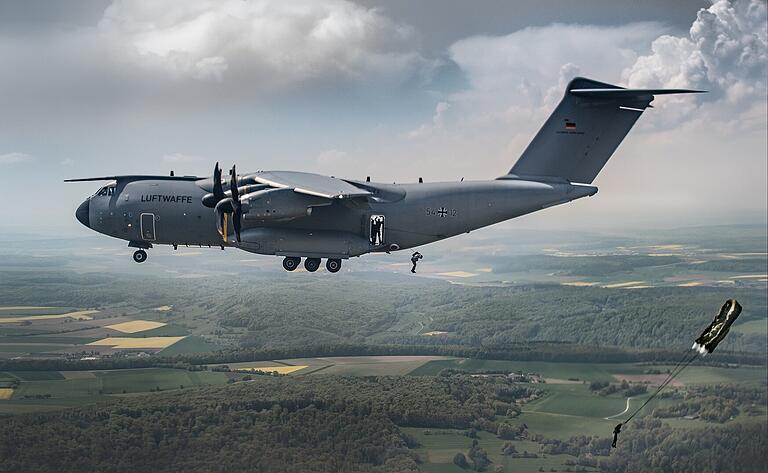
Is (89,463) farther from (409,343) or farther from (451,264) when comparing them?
(451,264)

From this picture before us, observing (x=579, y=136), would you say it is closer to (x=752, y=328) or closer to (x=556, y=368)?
(x=556, y=368)

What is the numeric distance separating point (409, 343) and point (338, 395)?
537cm

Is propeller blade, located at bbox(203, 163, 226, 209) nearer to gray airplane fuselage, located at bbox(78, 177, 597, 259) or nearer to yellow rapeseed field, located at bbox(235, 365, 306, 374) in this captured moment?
gray airplane fuselage, located at bbox(78, 177, 597, 259)

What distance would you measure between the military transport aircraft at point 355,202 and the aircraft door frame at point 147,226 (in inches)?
1.0

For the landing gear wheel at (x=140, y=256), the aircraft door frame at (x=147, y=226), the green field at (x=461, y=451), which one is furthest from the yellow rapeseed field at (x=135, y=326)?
the aircraft door frame at (x=147, y=226)

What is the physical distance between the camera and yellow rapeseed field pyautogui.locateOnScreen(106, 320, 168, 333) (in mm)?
32812

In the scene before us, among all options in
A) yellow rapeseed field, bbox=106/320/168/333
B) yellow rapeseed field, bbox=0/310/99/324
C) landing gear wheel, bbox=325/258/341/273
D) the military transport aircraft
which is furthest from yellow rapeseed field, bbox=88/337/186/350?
landing gear wheel, bbox=325/258/341/273

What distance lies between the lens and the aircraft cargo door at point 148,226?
18.5 metres

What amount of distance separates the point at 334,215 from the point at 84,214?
20.9 ft

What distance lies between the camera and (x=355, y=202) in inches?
710

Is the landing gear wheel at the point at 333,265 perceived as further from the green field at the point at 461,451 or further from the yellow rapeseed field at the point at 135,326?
the green field at the point at 461,451

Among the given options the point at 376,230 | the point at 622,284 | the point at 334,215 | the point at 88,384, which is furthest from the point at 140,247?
the point at 622,284

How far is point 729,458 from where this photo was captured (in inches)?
2018

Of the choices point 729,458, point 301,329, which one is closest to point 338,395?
point 301,329
